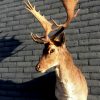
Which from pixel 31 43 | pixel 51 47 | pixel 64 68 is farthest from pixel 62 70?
pixel 31 43

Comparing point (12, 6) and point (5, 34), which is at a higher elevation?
point (12, 6)

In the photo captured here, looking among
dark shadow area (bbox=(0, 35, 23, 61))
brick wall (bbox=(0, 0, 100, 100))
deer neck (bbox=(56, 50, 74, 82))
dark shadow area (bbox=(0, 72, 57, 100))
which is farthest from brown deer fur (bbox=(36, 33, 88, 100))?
dark shadow area (bbox=(0, 35, 23, 61))

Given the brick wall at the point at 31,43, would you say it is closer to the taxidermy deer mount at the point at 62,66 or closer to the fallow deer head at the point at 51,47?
the taxidermy deer mount at the point at 62,66

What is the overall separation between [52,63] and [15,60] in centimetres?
187

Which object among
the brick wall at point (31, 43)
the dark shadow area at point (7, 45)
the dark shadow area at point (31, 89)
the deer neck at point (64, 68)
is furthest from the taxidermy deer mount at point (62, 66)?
the dark shadow area at point (7, 45)


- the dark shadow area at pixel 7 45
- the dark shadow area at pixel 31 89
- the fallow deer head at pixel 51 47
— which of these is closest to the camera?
the fallow deer head at pixel 51 47

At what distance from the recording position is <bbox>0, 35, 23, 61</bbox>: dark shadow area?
6828 millimetres

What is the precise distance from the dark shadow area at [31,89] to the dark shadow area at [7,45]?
0.56m

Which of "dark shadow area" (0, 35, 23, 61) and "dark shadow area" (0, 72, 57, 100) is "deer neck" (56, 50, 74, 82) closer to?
"dark shadow area" (0, 72, 57, 100)

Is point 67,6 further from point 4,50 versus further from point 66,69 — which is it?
point 4,50

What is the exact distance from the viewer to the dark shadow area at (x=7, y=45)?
22.4ft

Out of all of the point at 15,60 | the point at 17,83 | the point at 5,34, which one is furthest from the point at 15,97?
the point at 5,34

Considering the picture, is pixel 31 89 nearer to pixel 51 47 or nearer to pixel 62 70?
pixel 62 70

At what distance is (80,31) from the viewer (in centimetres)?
589
